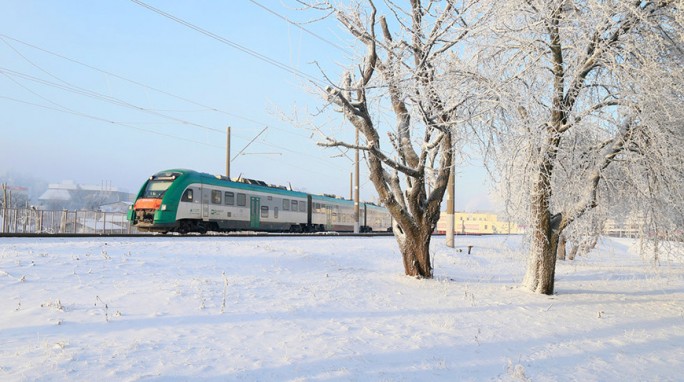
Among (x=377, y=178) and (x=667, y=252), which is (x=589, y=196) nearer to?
(x=667, y=252)

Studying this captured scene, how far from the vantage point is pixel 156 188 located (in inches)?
842

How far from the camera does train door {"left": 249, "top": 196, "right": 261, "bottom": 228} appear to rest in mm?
26395

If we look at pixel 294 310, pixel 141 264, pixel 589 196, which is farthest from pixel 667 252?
pixel 141 264

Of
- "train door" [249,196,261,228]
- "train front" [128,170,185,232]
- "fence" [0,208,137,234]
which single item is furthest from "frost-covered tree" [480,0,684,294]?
"fence" [0,208,137,234]

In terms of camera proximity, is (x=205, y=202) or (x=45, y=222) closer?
(x=205, y=202)

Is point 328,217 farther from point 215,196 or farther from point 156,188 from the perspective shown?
point 156,188

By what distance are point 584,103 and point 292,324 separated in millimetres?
6718

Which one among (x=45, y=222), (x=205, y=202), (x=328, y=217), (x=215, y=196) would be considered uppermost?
(x=215, y=196)

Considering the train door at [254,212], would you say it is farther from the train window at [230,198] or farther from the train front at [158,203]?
the train front at [158,203]

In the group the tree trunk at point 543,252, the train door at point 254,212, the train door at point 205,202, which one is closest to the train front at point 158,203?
the train door at point 205,202

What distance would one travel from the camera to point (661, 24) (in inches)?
370

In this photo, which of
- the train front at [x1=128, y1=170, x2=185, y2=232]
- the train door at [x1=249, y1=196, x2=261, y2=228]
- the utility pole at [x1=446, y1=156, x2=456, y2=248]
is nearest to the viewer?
the train front at [x1=128, y1=170, x2=185, y2=232]

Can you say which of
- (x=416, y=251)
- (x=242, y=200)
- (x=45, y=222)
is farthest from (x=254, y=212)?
(x=45, y=222)

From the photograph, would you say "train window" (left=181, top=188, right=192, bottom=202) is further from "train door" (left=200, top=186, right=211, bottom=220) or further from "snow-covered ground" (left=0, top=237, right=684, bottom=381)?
"snow-covered ground" (left=0, top=237, right=684, bottom=381)
